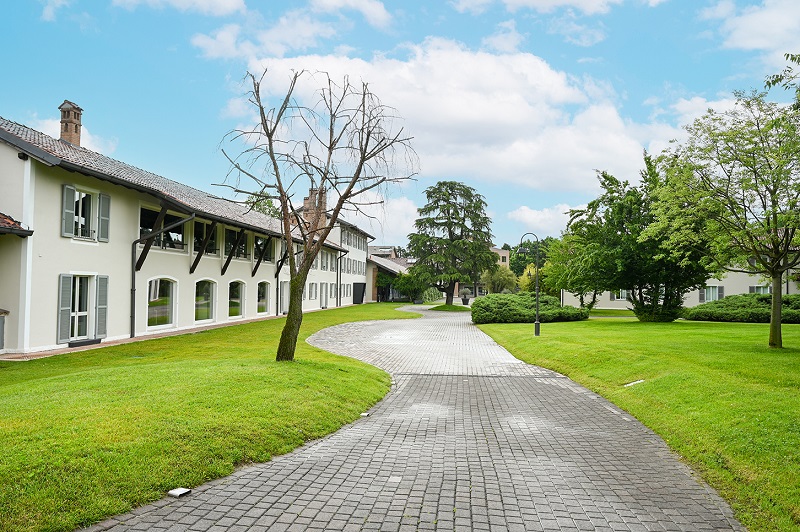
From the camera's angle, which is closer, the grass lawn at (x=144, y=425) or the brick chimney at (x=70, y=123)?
the grass lawn at (x=144, y=425)

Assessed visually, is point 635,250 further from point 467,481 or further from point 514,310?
point 467,481

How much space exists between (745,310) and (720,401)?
28574 mm

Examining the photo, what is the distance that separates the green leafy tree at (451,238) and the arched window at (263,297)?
64.3 ft

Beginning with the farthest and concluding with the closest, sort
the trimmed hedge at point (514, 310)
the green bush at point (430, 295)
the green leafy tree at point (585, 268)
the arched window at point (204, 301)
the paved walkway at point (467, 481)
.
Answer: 1. the green bush at point (430, 295)
2. the trimmed hedge at point (514, 310)
3. the green leafy tree at point (585, 268)
4. the arched window at point (204, 301)
5. the paved walkway at point (467, 481)

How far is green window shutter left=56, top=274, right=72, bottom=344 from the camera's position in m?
16.5

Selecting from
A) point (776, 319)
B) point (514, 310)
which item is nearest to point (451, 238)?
point (514, 310)

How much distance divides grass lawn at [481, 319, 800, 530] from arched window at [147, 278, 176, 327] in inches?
575

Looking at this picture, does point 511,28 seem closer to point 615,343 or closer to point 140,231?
point 615,343

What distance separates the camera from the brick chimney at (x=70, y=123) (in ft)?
76.8

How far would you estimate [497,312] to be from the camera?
109ft

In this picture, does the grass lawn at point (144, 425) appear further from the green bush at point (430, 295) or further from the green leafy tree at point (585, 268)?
the green bush at point (430, 295)

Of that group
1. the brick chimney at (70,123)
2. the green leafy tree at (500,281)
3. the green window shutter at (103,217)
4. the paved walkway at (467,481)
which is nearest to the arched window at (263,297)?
the brick chimney at (70,123)

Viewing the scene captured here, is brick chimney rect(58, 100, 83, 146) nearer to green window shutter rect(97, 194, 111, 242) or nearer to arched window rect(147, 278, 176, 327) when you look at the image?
green window shutter rect(97, 194, 111, 242)

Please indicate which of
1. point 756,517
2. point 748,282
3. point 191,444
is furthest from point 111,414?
point 748,282
